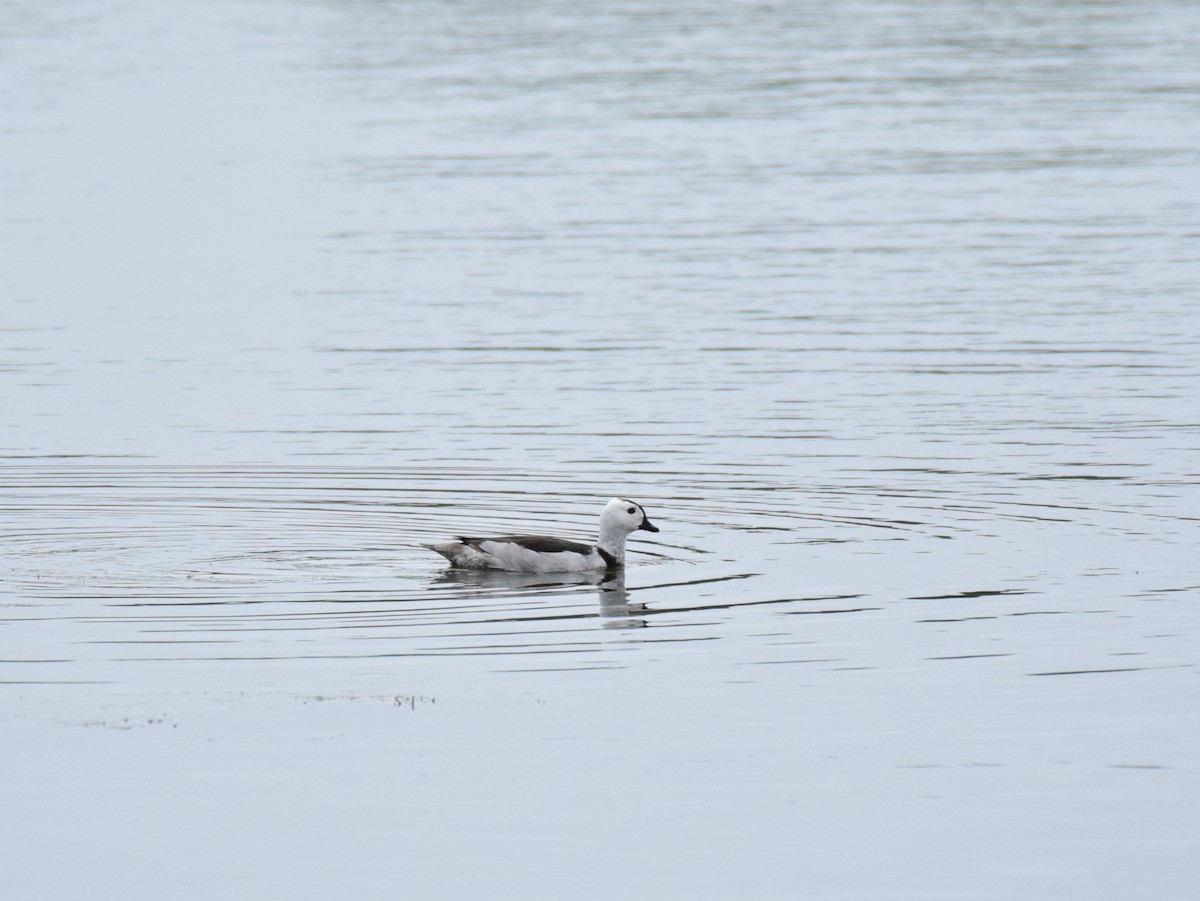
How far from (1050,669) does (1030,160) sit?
32550 millimetres

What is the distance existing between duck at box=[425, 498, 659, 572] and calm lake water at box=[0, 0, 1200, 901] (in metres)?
0.24

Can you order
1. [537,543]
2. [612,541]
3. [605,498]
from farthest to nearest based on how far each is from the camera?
[605,498] < [612,541] < [537,543]

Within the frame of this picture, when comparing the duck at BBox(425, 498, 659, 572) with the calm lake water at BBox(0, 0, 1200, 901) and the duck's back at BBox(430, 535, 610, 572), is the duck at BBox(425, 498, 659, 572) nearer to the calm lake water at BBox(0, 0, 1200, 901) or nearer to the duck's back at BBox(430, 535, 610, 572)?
the duck's back at BBox(430, 535, 610, 572)

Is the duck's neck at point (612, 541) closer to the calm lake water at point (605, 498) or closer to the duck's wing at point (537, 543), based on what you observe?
the duck's wing at point (537, 543)

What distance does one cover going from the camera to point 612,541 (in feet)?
62.4

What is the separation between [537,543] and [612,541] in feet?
2.33

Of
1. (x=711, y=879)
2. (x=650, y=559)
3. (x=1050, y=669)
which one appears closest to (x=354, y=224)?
(x=650, y=559)

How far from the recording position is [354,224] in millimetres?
42562

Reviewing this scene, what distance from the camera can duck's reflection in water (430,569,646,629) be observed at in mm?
17703

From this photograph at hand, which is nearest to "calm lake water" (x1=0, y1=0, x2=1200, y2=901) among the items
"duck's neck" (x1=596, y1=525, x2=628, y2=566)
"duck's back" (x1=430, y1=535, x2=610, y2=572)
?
"duck's back" (x1=430, y1=535, x2=610, y2=572)

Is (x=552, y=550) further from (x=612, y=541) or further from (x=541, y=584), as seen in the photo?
(x=612, y=541)

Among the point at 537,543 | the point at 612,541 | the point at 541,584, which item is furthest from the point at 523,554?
the point at 612,541

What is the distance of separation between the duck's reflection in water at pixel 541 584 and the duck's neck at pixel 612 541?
189 mm

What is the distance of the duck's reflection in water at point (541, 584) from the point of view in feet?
58.1
